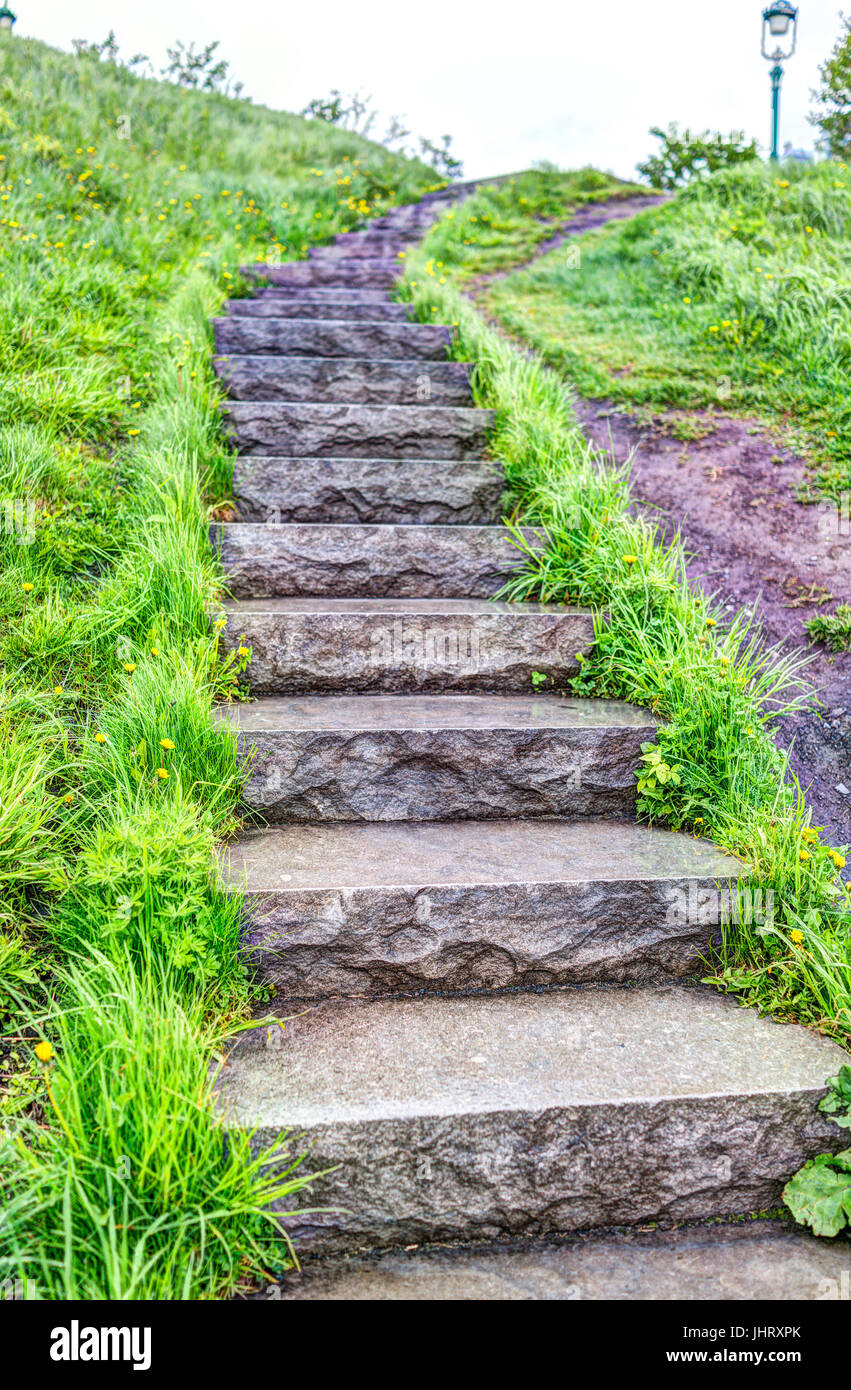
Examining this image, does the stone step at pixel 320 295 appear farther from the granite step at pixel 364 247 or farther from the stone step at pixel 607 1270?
the stone step at pixel 607 1270

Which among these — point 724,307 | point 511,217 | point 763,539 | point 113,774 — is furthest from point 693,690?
point 511,217

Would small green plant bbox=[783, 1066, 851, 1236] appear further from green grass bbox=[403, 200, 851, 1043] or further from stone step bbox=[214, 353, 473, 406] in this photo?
stone step bbox=[214, 353, 473, 406]

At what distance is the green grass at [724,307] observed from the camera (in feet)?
14.9

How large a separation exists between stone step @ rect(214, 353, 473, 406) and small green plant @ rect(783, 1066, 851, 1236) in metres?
3.69

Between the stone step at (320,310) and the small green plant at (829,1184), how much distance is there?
4.96 meters

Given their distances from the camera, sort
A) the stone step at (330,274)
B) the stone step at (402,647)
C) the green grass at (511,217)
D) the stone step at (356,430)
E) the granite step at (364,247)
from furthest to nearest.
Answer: the green grass at (511,217), the granite step at (364,247), the stone step at (330,274), the stone step at (356,430), the stone step at (402,647)

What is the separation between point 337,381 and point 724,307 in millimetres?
2623

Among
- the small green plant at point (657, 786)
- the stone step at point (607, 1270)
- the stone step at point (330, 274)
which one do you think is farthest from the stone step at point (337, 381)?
the stone step at point (607, 1270)

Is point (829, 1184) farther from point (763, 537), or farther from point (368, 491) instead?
point (368, 491)

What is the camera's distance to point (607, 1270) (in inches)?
64.1

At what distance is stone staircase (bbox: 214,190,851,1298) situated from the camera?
1.68 meters
